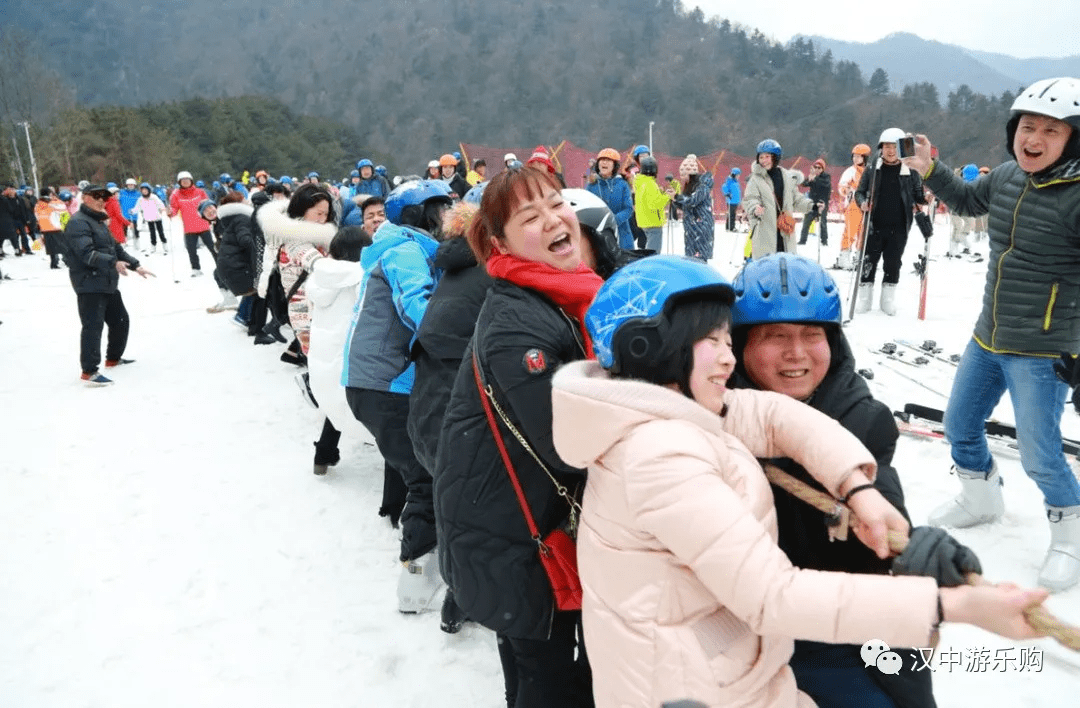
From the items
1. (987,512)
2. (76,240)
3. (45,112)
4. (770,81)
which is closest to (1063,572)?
(987,512)

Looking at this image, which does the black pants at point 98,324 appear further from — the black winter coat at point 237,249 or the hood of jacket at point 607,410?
the hood of jacket at point 607,410

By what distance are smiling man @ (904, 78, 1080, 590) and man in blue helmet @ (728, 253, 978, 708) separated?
5.55 feet

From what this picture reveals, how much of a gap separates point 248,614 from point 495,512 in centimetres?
231

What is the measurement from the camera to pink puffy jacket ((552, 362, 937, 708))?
3.75 feet

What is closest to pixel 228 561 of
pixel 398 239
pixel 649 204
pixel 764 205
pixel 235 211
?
pixel 398 239

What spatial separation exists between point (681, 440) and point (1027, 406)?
107 inches

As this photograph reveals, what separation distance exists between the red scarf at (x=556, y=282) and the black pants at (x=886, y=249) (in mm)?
7652

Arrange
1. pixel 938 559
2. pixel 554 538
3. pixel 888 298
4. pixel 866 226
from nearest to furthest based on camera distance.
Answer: pixel 938 559 < pixel 554 538 < pixel 866 226 < pixel 888 298

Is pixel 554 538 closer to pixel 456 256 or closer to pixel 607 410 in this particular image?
pixel 607 410

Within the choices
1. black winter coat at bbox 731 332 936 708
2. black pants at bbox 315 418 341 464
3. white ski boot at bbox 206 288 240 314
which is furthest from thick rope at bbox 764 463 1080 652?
white ski boot at bbox 206 288 240 314

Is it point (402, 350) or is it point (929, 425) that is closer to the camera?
point (402, 350)

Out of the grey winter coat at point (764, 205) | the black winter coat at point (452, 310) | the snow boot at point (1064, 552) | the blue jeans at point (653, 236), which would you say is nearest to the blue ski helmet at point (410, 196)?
the black winter coat at point (452, 310)

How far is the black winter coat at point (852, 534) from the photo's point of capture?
1.56 meters

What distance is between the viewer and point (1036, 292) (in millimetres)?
3098
